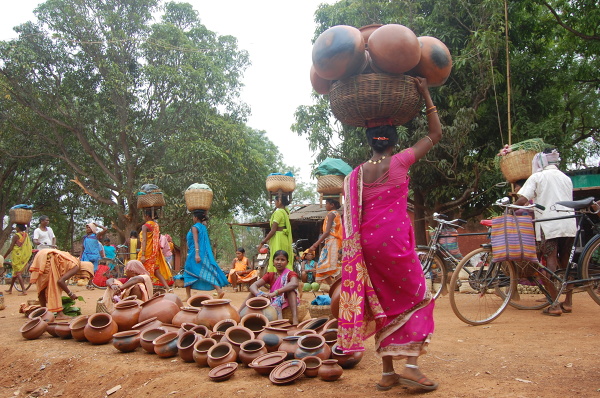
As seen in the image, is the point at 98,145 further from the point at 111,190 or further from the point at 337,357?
the point at 337,357

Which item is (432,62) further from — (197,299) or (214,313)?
(197,299)

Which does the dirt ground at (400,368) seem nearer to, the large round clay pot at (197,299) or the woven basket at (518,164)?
the large round clay pot at (197,299)

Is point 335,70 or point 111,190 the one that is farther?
point 111,190

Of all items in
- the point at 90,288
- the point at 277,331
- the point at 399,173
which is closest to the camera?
the point at 399,173

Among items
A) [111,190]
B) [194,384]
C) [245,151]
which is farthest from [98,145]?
[194,384]

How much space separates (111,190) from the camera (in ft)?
62.4

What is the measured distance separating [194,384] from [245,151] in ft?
53.0

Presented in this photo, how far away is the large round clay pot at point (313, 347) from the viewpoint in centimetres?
346

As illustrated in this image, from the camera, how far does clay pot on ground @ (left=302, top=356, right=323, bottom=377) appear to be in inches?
131

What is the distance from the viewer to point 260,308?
463cm

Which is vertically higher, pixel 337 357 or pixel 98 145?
pixel 98 145

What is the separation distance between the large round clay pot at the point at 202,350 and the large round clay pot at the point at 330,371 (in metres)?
1.06

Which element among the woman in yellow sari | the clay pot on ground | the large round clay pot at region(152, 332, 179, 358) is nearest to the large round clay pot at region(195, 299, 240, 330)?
the large round clay pot at region(152, 332, 179, 358)

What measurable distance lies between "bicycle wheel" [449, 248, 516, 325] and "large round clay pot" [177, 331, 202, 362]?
8.70ft
